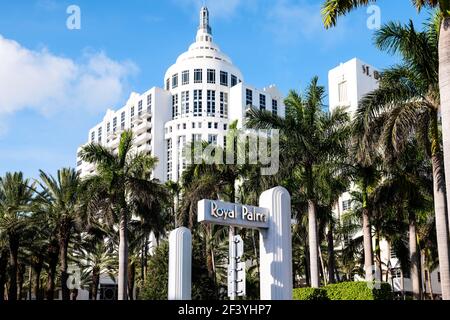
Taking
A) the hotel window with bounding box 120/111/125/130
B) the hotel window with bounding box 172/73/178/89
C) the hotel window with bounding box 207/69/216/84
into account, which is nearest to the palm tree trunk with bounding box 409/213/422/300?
the hotel window with bounding box 207/69/216/84

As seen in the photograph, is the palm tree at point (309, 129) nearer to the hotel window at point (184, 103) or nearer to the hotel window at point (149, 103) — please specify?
the hotel window at point (184, 103)

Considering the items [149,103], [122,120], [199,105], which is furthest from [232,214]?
[122,120]

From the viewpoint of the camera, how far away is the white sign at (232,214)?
20.2m

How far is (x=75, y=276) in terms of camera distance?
60031 millimetres

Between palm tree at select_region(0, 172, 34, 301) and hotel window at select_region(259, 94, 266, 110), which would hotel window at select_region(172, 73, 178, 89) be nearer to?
hotel window at select_region(259, 94, 266, 110)

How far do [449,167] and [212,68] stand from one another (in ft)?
305

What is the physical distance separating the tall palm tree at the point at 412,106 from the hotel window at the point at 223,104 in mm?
83482

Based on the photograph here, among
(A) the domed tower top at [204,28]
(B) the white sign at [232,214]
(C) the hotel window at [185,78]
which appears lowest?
(B) the white sign at [232,214]

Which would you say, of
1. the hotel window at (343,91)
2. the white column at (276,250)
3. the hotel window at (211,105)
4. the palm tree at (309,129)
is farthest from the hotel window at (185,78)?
the white column at (276,250)

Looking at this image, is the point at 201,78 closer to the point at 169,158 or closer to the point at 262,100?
the point at 262,100

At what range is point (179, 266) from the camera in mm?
22312

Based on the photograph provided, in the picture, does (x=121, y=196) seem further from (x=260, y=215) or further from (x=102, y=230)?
(x=260, y=215)

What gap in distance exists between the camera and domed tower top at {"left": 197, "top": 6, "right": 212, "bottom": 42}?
11419cm
